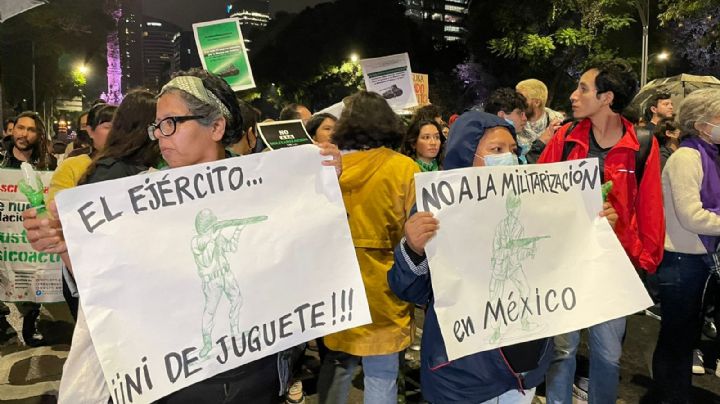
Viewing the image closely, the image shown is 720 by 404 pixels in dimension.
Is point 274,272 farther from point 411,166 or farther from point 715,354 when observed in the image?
point 715,354

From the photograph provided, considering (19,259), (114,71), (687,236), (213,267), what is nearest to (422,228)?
(213,267)

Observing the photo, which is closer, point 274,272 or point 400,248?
point 274,272

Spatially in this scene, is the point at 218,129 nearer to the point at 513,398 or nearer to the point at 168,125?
the point at 168,125

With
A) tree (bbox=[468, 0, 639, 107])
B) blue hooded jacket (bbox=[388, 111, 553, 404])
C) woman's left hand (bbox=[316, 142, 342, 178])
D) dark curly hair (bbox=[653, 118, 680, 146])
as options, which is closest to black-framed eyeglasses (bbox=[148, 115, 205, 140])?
woman's left hand (bbox=[316, 142, 342, 178])

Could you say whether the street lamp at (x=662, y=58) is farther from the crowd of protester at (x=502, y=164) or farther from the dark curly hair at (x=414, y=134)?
the crowd of protester at (x=502, y=164)

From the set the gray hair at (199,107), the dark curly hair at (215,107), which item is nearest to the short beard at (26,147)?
the dark curly hair at (215,107)

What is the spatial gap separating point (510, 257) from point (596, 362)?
1.63m

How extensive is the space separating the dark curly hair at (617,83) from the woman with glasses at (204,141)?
2135 millimetres

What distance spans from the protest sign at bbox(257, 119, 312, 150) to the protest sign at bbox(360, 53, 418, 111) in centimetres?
334

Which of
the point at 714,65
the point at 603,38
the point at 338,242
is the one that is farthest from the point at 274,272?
the point at 714,65

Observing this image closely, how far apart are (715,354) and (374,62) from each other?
5.11 meters

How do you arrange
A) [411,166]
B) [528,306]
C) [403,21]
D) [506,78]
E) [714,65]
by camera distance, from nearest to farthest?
[528,306] → [411,166] → [714,65] → [506,78] → [403,21]

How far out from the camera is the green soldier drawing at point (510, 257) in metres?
2.26

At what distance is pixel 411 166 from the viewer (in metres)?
3.36
